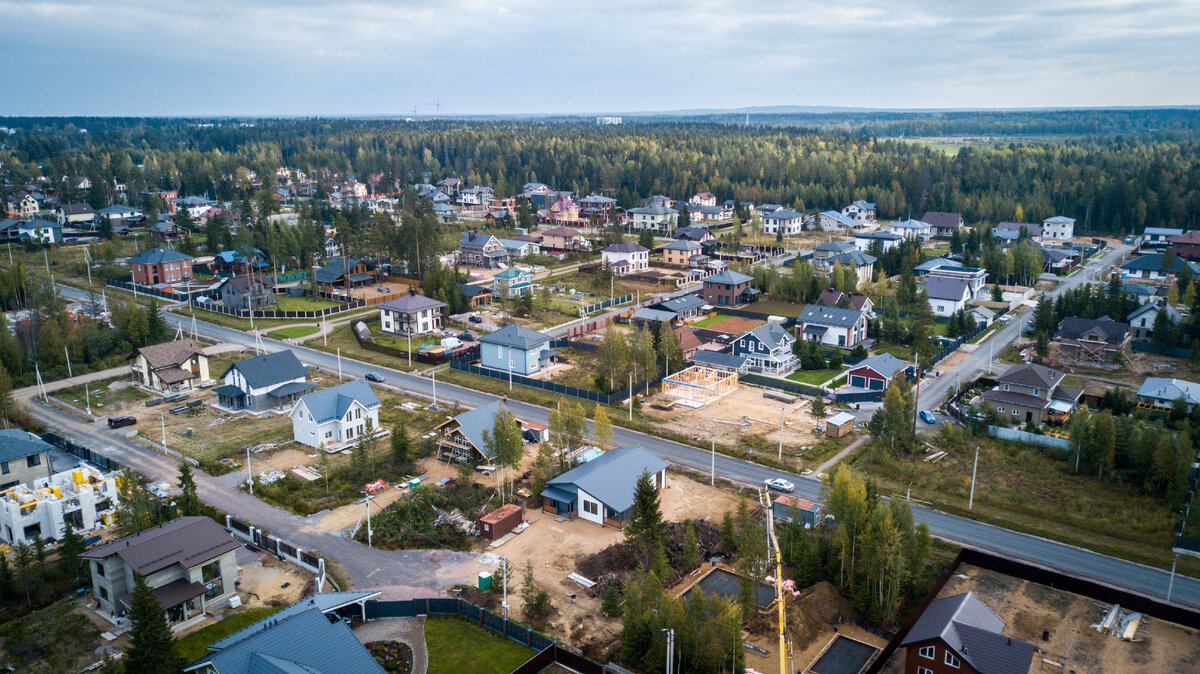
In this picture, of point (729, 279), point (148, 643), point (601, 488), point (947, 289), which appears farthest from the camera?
point (729, 279)

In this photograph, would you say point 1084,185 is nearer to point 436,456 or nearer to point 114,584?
point 436,456

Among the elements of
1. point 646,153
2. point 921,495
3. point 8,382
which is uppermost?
point 646,153

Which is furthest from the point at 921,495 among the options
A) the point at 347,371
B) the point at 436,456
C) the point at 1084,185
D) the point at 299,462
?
the point at 1084,185

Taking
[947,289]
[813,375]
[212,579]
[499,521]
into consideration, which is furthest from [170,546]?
[947,289]

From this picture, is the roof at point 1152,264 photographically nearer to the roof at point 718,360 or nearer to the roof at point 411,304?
the roof at point 718,360

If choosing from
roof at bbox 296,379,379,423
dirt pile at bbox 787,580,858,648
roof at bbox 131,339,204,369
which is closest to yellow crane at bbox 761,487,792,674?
dirt pile at bbox 787,580,858,648

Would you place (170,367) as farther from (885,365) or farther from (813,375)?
(885,365)

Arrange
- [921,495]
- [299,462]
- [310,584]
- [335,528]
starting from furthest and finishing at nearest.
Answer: [299,462] < [921,495] < [335,528] < [310,584]

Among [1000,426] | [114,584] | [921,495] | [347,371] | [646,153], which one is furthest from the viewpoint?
[646,153]
